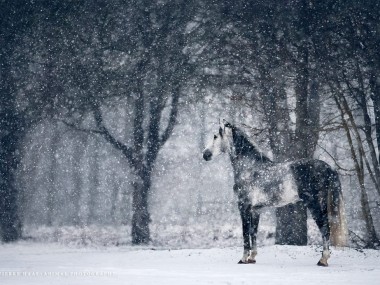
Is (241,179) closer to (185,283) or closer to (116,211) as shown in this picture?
(185,283)

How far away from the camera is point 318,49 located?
1313cm

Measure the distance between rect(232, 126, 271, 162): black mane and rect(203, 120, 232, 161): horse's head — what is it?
0.11m

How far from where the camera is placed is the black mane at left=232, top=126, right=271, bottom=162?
9.80 m

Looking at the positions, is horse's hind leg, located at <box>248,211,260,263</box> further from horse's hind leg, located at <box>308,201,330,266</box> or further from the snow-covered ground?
horse's hind leg, located at <box>308,201,330,266</box>

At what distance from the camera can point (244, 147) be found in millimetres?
9914

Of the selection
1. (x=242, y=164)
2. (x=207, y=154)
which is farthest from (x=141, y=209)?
(x=242, y=164)

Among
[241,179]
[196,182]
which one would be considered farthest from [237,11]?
[196,182]

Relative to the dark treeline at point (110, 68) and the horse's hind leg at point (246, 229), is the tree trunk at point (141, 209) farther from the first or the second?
the horse's hind leg at point (246, 229)

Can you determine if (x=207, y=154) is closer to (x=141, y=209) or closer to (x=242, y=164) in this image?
(x=242, y=164)

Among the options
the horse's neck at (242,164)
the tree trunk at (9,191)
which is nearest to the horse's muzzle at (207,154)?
the horse's neck at (242,164)

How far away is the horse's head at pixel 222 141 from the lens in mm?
10031

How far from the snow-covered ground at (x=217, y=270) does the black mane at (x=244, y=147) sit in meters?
2.11

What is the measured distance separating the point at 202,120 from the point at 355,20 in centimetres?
820

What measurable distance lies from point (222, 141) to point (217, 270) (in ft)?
9.15
